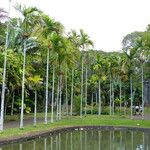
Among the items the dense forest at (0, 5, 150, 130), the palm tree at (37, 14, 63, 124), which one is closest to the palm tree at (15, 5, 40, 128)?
the dense forest at (0, 5, 150, 130)

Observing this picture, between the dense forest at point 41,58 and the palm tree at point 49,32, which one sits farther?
the palm tree at point 49,32

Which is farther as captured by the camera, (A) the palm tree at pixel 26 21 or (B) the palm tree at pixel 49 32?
(B) the palm tree at pixel 49 32

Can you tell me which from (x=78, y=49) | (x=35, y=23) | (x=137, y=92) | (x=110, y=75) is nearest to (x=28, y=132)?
(x=35, y=23)

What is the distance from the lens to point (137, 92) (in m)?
70.0

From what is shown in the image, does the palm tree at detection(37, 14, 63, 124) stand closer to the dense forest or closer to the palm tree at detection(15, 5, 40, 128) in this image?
the dense forest

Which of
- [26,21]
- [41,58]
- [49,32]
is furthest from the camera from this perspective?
[41,58]

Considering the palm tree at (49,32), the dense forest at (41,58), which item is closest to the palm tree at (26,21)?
the dense forest at (41,58)

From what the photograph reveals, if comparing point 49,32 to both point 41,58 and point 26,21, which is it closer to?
point 41,58

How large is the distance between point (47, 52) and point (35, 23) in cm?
633

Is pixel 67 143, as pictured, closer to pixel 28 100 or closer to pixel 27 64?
pixel 27 64

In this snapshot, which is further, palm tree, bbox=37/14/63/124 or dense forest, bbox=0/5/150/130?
palm tree, bbox=37/14/63/124

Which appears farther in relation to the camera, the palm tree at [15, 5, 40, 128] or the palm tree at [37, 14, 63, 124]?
the palm tree at [37, 14, 63, 124]

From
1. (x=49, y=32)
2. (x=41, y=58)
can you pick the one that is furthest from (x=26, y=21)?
(x=41, y=58)

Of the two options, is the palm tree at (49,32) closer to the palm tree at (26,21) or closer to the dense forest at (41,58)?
the dense forest at (41,58)
